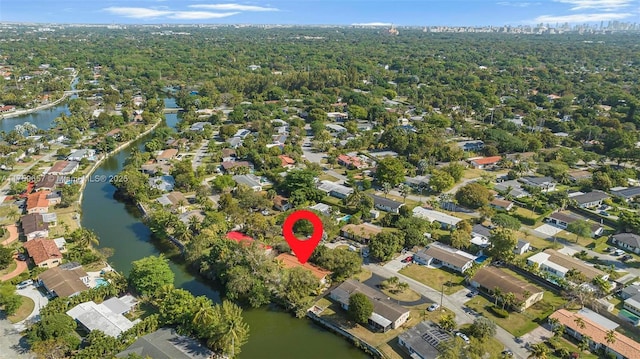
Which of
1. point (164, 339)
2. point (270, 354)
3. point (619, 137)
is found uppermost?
point (619, 137)

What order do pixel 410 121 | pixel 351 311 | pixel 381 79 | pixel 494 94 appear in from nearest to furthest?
pixel 351 311
pixel 410 121
pixel 494 94
pixel 381 79

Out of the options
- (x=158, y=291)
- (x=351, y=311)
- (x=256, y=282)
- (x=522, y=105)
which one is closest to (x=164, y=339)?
(x=158, y=291)

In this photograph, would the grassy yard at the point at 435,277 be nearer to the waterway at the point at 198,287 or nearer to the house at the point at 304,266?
the house at the point at 304,266

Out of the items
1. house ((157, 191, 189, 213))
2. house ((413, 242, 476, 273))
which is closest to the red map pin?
house ((413, 242, 476, 273))

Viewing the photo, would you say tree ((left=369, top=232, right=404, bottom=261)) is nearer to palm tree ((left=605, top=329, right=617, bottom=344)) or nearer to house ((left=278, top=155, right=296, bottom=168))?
palm tree ((left=605, top=329, right=617, bottom=344))

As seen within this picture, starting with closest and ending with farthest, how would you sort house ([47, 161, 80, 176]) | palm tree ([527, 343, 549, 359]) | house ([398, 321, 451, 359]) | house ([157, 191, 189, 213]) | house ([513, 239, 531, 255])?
palm tree ([527, 343, 549, 359]), house ([398, 321, 451, 359]), house ([513, 239, 531, 255]), house ([157, 191, 189, 213]), house ([47, 161, 80, 176])

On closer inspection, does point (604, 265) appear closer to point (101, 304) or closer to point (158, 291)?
point (158, 291)

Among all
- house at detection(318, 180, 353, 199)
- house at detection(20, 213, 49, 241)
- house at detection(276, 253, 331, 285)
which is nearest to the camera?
house at detection(276, 253, 331, 285)
